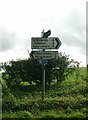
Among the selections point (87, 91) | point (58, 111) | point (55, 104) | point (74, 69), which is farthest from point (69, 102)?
point (74, 69)

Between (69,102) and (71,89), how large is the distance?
4.42m

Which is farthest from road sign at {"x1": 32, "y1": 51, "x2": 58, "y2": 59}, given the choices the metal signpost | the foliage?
the foliage

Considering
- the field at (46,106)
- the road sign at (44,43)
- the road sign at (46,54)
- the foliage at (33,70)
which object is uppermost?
the road sign at (44,43)

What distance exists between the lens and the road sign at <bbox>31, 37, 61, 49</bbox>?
610 inches

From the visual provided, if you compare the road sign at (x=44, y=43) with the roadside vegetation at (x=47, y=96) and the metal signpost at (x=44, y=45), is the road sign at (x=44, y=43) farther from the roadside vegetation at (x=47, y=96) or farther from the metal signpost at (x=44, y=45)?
the roadside vegetation at (x=47, y=96)

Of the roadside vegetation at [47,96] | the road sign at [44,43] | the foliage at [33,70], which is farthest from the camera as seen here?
the foliage at [33,70]

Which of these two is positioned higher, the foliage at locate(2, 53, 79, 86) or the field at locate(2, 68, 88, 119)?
the foliage at locate(2, 53, 79, 86)

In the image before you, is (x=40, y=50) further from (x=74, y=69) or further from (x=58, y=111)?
(x=74, y=69)

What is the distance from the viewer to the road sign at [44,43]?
1550 cm

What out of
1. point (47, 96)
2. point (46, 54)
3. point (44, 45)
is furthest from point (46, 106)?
point (47, 96)

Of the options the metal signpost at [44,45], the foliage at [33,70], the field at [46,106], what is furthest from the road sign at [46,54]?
the foliage at [33,70]

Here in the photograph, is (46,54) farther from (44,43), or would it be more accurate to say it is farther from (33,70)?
(33,70)

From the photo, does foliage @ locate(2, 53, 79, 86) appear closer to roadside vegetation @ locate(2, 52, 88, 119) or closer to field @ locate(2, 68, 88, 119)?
roadside vegetation @ locate(2, 52, 88, 119)

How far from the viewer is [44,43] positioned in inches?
613
